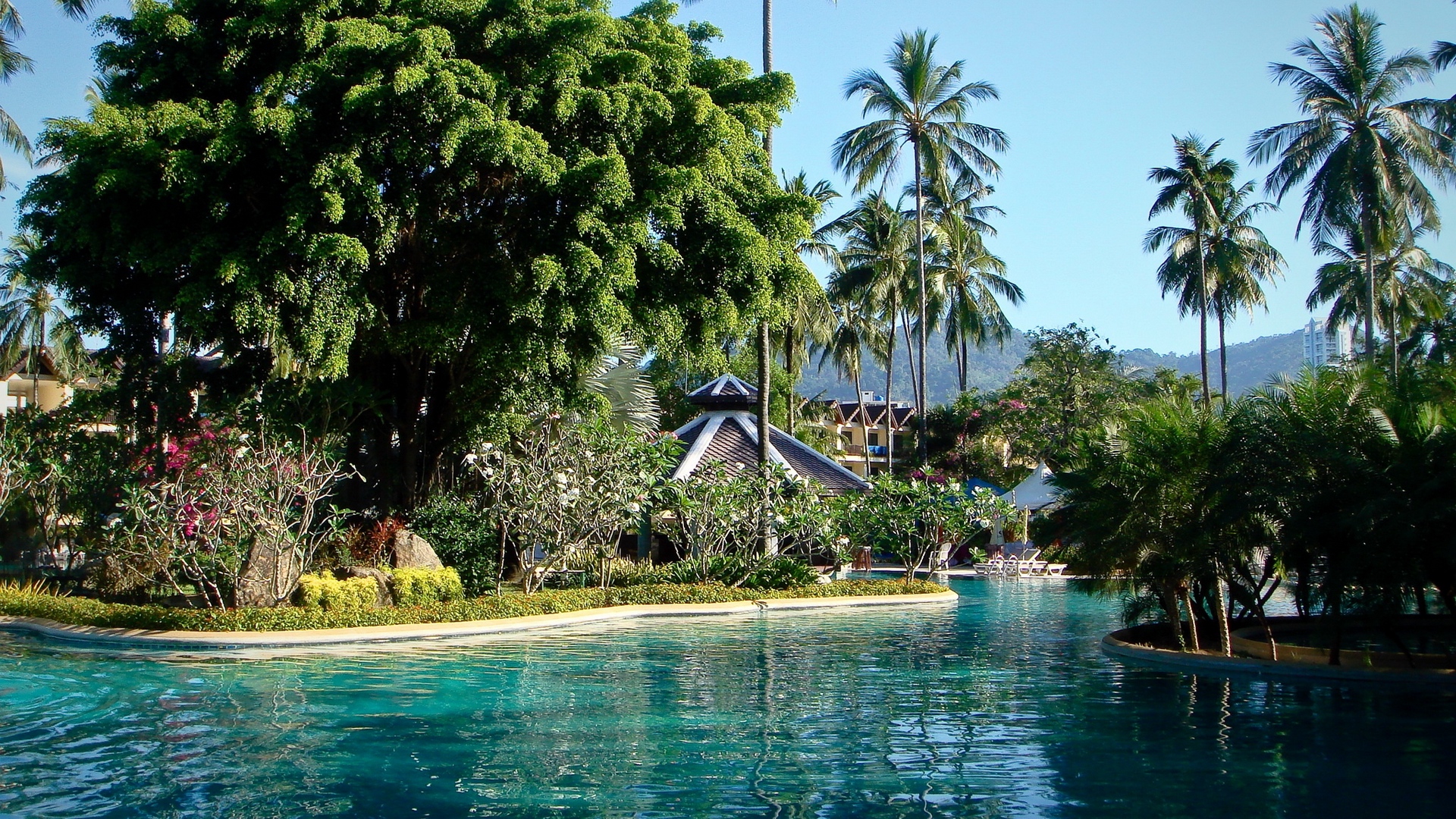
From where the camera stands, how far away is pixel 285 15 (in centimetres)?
1717

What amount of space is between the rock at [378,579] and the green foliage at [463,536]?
2.15 m

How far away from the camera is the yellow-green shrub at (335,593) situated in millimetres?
16016

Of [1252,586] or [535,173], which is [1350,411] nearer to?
[1252,586]

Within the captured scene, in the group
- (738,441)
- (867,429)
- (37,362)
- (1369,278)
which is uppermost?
(1369,278)

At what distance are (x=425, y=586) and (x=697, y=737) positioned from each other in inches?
388

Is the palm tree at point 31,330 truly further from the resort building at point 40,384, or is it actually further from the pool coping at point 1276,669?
the pool coping at point 1276,669

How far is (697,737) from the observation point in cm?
897

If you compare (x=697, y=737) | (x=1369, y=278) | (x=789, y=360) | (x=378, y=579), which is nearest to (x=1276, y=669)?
(x=697, y=737)

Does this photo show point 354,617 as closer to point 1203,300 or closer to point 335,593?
point 335,593

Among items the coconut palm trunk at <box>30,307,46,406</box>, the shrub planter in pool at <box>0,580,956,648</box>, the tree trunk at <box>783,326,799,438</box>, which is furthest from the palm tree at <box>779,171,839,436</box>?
the coconut palm trunk at <box>30,307,46,406</box>

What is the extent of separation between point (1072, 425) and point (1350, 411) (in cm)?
3056

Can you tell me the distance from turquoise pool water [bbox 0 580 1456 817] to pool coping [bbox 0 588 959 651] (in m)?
0.84

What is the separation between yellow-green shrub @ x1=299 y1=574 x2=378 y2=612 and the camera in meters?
16.0

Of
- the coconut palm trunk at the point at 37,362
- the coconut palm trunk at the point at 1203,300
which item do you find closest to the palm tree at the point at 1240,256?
the coconut palm trunk at the point at 1203,300
